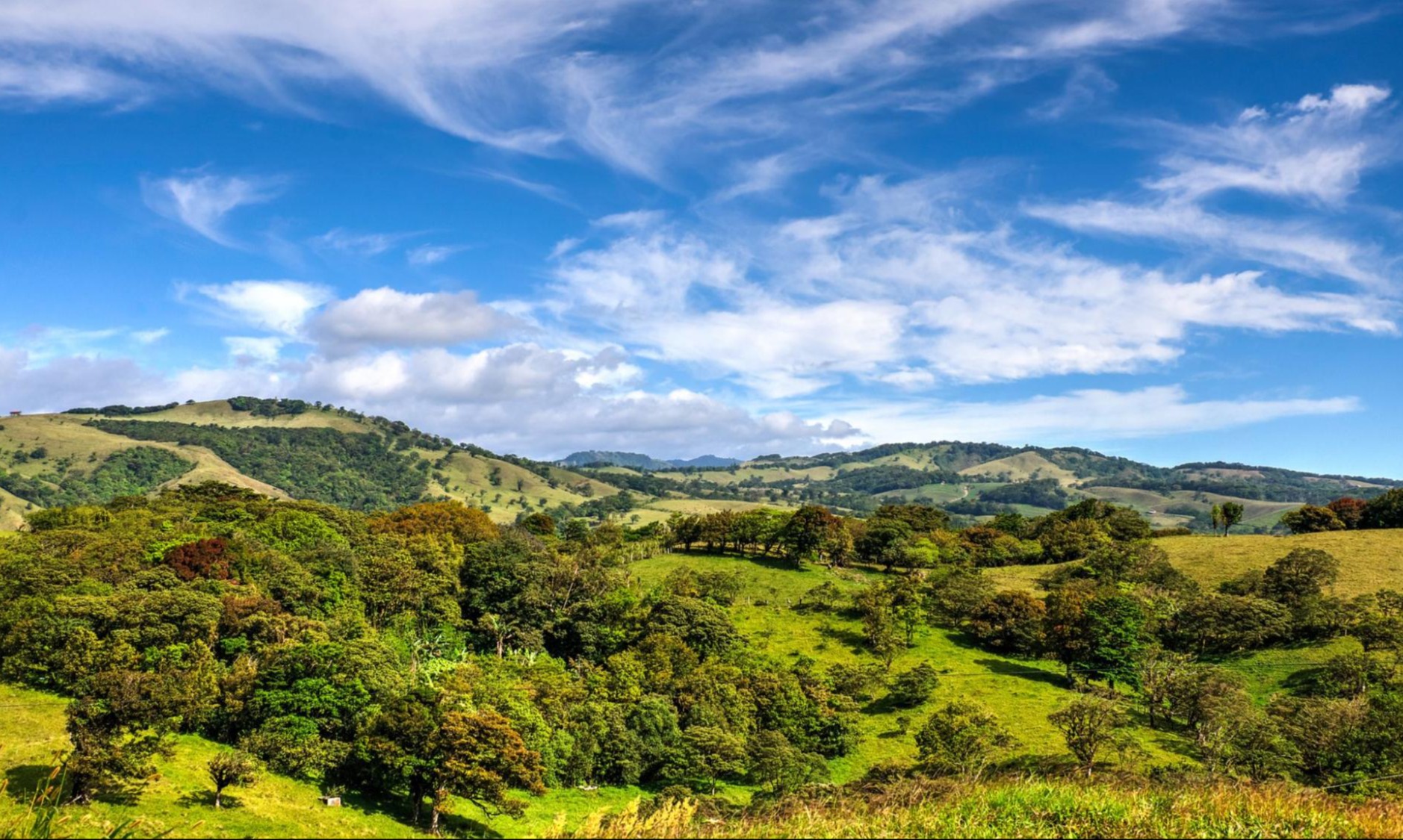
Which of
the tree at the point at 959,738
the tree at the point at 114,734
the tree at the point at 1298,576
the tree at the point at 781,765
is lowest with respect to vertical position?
the tree at the point at 781,765

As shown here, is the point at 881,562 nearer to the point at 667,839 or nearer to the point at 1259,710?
the point at 1259,710

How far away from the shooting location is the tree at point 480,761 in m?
→ 38.5

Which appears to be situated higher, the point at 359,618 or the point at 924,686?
the point at 359,618

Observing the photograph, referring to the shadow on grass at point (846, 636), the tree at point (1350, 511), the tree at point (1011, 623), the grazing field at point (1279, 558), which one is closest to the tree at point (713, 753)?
the shadow on grass at point (846, 636)

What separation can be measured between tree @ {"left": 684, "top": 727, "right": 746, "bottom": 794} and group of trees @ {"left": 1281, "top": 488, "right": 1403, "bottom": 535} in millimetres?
110415

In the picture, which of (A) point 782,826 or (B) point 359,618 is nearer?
(A) point 782,826

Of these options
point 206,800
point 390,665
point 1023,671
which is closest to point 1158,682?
point 1023,671

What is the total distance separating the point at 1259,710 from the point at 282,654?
72.7 meters

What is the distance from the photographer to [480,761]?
39.2m

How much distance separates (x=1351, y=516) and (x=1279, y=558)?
3518cm

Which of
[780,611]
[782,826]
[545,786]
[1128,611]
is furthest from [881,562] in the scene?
[782,826]

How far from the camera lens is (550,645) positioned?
256 ft

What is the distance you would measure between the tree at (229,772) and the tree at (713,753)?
25929 millimetres

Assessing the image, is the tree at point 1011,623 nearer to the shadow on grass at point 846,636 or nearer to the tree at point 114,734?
the shadow on grass at point 846,636
